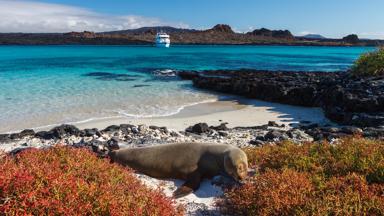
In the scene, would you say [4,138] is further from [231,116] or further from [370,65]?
[370,65]

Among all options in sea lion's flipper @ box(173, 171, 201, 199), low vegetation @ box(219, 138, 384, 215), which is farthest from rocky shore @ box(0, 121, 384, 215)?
sea lion's flipper @ box(173, 171, 201, 199)

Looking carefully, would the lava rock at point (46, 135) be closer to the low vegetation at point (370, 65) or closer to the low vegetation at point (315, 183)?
the low vegetation at point (315, 183)

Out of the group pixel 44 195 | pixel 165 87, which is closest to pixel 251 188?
pixel 44 195

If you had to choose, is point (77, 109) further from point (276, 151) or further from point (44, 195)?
point (44, 195)

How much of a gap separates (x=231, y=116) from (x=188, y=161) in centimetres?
973

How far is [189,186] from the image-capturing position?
7090mm

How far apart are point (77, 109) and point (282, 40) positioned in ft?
568

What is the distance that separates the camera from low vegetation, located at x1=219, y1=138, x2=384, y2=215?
5172mm

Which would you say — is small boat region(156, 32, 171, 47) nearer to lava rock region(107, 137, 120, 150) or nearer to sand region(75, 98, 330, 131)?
sand region(75, 98, 330, 131)

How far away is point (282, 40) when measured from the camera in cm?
18400

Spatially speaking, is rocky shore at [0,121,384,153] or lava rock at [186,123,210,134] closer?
rocky shore at [0,121,384,153]

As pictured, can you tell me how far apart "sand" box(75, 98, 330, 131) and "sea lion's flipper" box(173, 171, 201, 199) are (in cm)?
675

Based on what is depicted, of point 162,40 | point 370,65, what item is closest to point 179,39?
point 162,40

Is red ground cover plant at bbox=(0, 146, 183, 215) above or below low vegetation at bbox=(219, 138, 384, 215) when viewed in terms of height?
above
